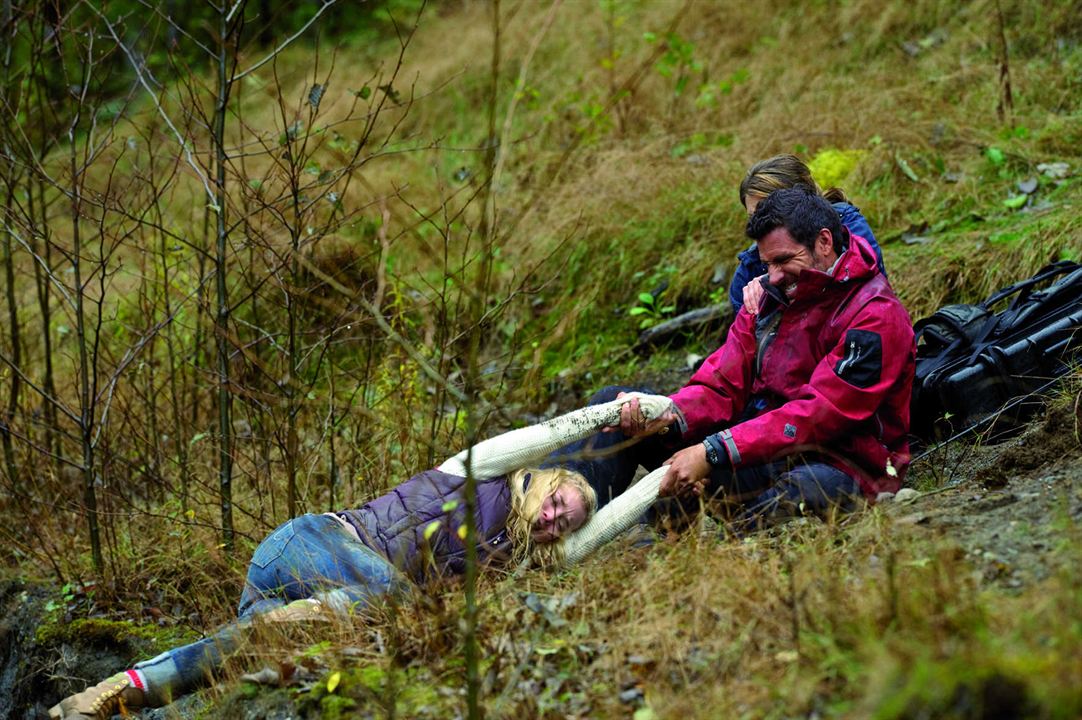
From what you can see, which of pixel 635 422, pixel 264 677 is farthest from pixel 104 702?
pixel 635 422

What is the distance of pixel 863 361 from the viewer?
3.84 meters

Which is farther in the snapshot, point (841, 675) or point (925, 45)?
point (925, 45)

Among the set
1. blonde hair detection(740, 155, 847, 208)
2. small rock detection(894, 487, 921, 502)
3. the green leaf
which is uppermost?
the green leaf

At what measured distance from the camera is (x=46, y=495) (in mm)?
5977

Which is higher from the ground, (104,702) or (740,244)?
(740,244)

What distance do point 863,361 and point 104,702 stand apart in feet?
9.81

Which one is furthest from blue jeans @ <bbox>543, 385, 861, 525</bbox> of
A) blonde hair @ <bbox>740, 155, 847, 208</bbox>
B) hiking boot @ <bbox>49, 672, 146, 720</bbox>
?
hiking boot @ <bbox>49, 672, 146, 720</bbox>

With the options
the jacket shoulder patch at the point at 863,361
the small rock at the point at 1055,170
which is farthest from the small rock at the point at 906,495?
the small rock at the point at 1055,170

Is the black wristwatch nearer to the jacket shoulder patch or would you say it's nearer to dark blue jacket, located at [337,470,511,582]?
the jacket shoulder patch

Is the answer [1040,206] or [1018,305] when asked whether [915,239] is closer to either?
[1040,206]

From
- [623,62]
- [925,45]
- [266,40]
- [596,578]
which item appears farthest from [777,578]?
[266,40]

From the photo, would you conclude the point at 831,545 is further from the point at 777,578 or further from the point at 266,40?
the point at 266,40

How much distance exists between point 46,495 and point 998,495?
199 inches

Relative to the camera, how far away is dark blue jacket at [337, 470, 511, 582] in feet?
12.6
